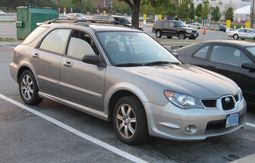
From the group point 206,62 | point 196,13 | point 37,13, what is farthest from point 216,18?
point 206,62

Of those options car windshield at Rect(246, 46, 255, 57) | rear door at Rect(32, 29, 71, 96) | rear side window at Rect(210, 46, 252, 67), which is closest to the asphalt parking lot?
rear door at Rect(32, 29, 71, 96)

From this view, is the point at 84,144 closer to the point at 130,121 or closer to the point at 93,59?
the point at 130,121

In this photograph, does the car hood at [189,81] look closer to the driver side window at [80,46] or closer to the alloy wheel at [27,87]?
the driver side window at [80,46]

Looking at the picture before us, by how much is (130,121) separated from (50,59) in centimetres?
209

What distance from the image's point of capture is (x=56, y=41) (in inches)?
280

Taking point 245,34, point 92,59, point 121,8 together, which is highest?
point 121,8

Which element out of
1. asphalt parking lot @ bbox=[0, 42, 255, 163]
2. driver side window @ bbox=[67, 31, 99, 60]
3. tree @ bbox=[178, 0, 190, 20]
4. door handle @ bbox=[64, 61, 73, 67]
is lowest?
asphalt parking lot @ bbox=[0, 42, 255, 163]

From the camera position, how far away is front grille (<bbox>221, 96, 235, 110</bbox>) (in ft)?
17.8

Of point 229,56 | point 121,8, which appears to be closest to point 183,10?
point 121,8

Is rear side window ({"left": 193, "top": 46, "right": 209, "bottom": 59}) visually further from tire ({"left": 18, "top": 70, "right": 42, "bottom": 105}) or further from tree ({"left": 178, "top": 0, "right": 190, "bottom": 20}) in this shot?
tree ({"left": 178, "top": 0, "right": 190, "bottom": 20})

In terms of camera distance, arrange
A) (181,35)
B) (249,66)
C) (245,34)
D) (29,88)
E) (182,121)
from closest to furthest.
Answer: (182,121) < (29,88) < (249,66) < (181,35) < (245,34)

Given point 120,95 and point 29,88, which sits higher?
point 120,95

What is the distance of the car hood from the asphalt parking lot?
2.54ft

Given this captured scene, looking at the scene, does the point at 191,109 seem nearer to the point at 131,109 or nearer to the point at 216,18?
the point at 131,109
